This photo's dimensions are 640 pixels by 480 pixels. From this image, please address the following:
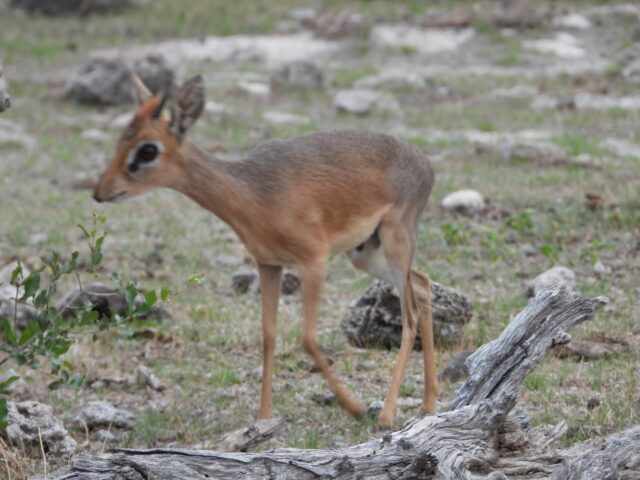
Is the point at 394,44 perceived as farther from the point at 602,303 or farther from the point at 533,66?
the point at 602,303

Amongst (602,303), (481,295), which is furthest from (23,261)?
(602,303)

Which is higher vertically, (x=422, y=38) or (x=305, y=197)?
(x=305, y=197)

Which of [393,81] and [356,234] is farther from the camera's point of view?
[393,81]

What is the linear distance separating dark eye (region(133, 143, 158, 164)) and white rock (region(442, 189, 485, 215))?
17.3 ft

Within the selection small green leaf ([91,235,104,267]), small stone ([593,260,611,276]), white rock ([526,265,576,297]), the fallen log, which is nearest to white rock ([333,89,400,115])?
small stone ([593,260,611,276])

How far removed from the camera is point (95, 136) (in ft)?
51.4

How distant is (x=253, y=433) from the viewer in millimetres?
6086

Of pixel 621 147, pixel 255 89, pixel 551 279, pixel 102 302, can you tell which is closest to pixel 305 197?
pixel 102 302

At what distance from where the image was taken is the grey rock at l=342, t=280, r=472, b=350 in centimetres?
795

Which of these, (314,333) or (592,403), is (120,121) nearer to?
(314,333)

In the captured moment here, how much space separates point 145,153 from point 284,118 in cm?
971

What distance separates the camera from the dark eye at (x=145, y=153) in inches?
264

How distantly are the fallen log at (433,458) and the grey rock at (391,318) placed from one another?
281cm

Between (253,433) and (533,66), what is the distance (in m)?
14.0
